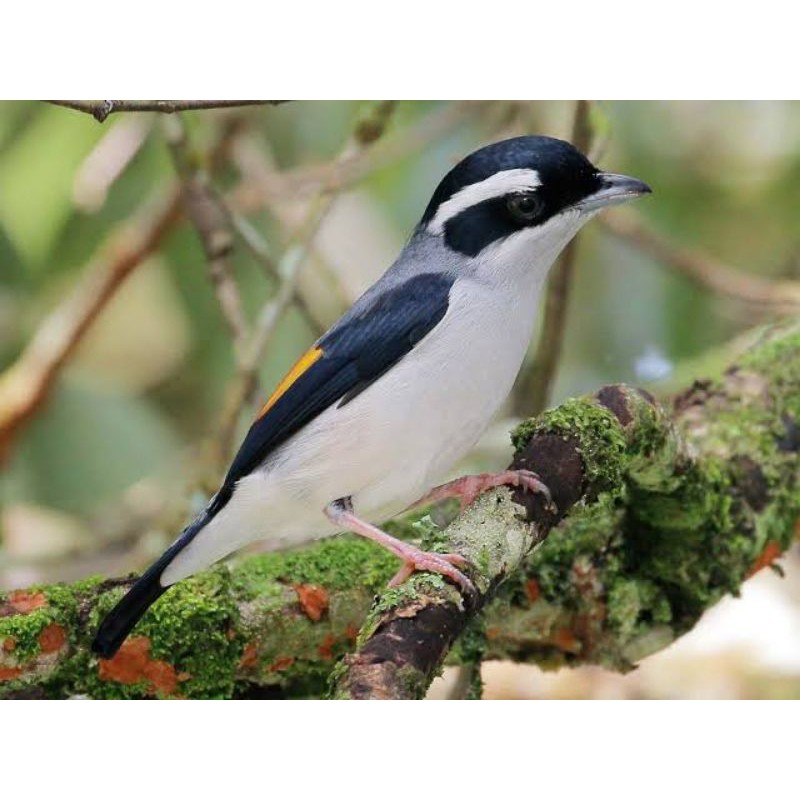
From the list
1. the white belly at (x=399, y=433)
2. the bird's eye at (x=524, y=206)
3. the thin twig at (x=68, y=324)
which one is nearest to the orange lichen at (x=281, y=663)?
the white belly at (x=399, y=433)

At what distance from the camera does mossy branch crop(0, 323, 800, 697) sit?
2.29 m

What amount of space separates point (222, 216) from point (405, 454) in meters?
1.52

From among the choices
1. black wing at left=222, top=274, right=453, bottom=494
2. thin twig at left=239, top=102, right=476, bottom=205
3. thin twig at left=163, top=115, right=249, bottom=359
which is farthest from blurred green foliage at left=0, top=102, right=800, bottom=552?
black wing at left=222, top=274, right=453, bottom=494

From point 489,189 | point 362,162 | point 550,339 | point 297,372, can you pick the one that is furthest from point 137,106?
point 550,339

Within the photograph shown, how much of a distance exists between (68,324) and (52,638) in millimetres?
1721

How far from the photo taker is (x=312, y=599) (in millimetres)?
2703

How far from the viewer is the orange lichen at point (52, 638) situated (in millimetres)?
2506

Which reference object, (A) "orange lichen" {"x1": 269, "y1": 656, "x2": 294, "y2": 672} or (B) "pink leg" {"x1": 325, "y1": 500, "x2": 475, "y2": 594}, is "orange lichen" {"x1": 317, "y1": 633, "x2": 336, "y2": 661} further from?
(B) "pink leg" {"x1": 325, "y1": 500, "x2": 475, "y2": 594}

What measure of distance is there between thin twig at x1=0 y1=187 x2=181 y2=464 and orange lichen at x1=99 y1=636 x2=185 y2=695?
165 cm

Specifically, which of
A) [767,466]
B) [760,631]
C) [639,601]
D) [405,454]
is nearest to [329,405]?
[405,454]

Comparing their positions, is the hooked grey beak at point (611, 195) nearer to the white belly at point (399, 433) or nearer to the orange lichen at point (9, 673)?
the white belly at point (399, 433)

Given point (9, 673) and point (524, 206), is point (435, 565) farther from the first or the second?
point (9, 673)

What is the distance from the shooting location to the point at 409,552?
89.7 inches

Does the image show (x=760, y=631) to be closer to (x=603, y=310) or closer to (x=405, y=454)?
(x=603, y=310)
